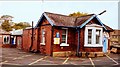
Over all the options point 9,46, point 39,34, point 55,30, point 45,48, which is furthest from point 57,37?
point 9,46

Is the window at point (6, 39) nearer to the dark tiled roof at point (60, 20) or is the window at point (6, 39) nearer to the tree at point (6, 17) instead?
the dark tiled roof at point (60, 20)

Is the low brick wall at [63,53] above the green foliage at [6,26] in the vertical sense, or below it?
below

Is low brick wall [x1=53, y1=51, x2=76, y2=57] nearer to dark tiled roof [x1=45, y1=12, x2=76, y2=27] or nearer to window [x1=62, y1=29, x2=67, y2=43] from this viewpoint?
window [x1=62, y1=29, x2=67, y2=43]

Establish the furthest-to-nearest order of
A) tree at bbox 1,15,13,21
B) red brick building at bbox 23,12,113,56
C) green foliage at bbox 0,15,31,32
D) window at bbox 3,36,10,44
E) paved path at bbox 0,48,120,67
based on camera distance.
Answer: tree at bbox 1,15,13,21, green foliage at bbox 0,15,31,32, window at bbox 3,36,10,44, red brick building at bbox 23,12,113,56, paved path at bbox 0,48,120,67

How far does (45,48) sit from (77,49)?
12.6 ft

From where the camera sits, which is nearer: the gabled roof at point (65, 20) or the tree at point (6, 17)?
the gabled roof at point (65, 20)

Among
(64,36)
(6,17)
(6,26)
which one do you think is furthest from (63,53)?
(6,17)

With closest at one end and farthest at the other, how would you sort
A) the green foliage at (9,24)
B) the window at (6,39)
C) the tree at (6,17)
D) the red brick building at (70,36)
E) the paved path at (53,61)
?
1. the paved path at (53,61)
2. the red brick building at (70,36)
3. the window at (6,39)
4. the green foliage at (9,24)
5. the tree at (6,17)

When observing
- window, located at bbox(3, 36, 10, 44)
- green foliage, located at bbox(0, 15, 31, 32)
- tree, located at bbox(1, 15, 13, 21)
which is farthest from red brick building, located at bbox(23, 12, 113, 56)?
tree, located at bbox(1, 15, 13, 21)

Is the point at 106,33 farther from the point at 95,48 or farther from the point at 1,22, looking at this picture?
the point at 1,22

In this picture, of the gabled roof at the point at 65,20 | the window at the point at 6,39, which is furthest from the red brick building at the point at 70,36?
the window at the point at 6,39

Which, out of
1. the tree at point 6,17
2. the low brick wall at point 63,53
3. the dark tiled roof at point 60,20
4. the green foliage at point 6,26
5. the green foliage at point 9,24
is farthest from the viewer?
the tree at point 6,17

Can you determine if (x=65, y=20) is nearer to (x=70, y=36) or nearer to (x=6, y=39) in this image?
(x=70, y=36)

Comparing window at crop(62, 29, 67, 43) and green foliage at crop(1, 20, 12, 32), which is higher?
green foliage at crop(1, 20, 12, 32)
